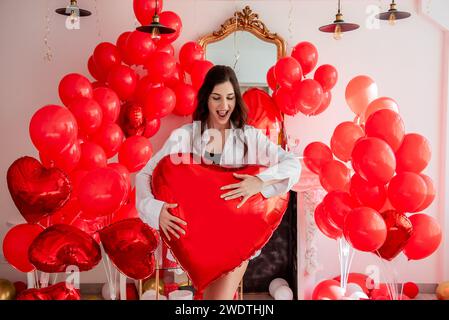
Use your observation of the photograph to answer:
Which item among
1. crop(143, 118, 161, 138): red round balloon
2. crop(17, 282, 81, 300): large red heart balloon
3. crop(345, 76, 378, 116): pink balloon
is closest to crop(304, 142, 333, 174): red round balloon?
crop(345, 76, 378, 116): pink balloon

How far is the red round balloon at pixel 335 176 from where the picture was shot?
272cm

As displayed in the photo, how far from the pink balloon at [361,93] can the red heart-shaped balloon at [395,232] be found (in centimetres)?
77

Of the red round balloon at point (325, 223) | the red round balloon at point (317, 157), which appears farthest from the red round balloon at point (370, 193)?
the red round balloon at point (317, 157)

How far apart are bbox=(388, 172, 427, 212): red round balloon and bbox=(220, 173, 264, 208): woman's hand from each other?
0.97 meters

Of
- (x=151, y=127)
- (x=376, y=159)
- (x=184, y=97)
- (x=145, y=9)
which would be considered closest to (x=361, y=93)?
(x=376, y=159)

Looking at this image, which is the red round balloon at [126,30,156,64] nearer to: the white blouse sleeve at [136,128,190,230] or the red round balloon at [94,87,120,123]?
the red round balloon at [94,87,120,123]

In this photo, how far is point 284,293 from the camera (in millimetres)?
3096

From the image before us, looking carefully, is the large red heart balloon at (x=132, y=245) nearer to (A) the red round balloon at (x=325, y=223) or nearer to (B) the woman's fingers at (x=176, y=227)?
(B) the woman's fingers at (x=176, y=227)

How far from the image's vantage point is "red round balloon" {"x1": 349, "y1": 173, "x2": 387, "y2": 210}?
2459 mm

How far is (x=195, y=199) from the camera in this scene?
1783 millimetres

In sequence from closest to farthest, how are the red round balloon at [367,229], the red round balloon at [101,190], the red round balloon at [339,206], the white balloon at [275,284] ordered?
1. the red round balloon at [101,190]
2. the red round balloon at [367,229]
3. the red round balloon at [339,206]
4. the white balloon at [275,284]

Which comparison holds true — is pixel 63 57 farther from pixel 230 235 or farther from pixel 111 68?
pixel 230 235

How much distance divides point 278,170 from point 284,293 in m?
1.59
